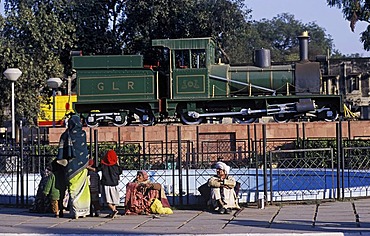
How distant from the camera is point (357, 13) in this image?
4684cm

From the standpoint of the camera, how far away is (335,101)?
27.2 metres

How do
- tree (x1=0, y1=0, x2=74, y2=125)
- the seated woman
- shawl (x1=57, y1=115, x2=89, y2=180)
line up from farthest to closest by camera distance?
tree (x1=0, y1=0, x2=74, y2=125), the seated woman, shawl (x1=57, y1=115, x2=89, y2=180)

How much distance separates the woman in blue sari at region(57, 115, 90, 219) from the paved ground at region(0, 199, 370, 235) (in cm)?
25

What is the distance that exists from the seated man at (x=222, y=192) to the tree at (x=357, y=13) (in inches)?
1355

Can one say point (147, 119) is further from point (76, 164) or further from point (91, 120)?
point (76, 164)

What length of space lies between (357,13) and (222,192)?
3675 centimetres

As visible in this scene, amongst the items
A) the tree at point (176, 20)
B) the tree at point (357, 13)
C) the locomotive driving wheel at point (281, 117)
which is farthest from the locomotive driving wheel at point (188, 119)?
the tree at point (357, 13)

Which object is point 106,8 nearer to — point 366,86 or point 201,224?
point 366,86

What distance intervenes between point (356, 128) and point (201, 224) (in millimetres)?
14992

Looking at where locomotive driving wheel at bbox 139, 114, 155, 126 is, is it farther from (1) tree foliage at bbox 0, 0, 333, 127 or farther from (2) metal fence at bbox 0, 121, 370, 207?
(1) tree foliage at bbox 0, 0, 333, 127

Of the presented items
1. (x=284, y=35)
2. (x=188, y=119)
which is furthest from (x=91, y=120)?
(x=284, y=35)

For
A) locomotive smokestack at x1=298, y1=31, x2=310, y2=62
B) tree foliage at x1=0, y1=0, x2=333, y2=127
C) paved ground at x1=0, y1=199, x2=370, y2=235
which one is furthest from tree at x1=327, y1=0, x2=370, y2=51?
paved ground at x1=0, y1=199, x2=370, y2=235

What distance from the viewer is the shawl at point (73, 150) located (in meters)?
12.1

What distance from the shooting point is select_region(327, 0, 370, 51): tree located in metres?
46.0
